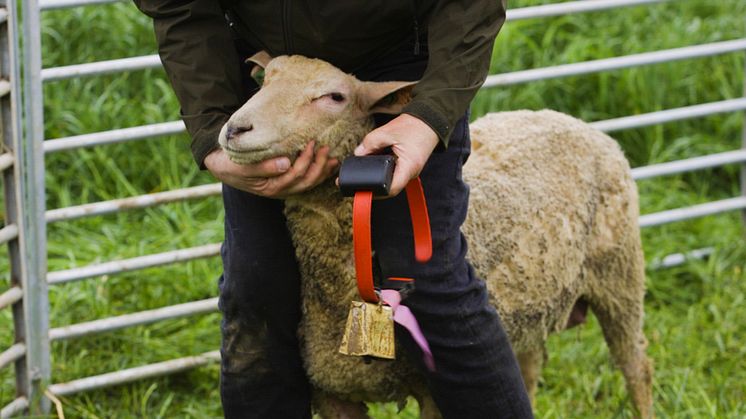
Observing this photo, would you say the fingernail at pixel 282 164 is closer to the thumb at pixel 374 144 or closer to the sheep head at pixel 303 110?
the sheep head at pixel 303 110

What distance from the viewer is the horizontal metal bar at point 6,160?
140 inches

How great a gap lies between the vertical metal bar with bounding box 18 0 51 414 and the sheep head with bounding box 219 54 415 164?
4.29 ft

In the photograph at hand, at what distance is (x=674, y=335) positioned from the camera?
4.41m

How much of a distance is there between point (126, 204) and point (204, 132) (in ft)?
5.09

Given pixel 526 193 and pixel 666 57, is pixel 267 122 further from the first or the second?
pixel 666 57

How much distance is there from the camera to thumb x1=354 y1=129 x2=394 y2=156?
233 cm

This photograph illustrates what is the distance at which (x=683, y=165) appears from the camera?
4.83 meters

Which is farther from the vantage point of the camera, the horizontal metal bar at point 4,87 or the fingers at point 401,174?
the horizontal metal bar at point 4,87

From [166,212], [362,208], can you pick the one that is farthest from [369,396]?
[166,212]

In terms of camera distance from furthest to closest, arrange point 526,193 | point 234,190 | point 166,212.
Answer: point 166,212
point 526,193
point 234,190

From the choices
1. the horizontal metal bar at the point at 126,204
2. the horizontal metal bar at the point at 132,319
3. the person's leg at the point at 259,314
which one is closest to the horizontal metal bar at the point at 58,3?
the horizontal metal bar at the point at 126,204

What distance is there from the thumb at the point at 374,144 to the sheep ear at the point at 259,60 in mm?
339

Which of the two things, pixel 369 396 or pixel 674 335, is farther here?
pixel 674 335

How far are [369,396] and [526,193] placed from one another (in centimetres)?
76
